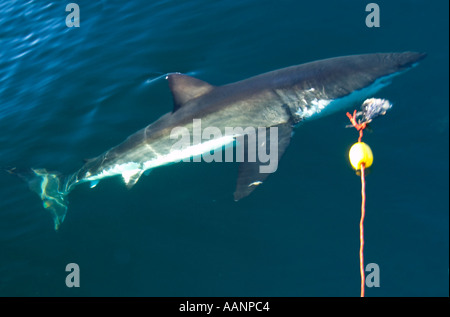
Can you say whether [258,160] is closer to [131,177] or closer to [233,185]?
[233,185]

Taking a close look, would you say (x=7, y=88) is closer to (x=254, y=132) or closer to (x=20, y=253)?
(x=20, y=253)

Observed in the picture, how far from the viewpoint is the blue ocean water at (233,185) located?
558 centimetres

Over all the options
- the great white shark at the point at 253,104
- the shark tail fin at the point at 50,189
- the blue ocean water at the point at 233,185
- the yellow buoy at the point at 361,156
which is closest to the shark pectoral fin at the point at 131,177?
the great white shark at the point at 253,104

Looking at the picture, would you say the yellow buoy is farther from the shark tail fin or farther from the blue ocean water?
the shark tail fin

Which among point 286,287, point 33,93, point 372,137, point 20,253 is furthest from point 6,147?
point 372,137

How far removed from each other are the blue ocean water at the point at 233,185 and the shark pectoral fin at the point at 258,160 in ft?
1.36

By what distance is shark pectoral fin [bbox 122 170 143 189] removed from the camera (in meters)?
7.19

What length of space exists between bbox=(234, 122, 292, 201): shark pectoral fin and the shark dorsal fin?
4.30 ft

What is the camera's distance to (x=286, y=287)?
544cm

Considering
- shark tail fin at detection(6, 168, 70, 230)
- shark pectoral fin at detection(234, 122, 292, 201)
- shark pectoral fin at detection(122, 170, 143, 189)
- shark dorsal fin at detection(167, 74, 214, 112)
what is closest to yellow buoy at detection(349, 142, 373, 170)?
shark pectoral fin at detection(234, 122, 292, 201)

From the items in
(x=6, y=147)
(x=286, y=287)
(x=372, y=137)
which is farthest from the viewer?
(x=6, y=147)

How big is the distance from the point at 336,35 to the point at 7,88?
32.0 ft

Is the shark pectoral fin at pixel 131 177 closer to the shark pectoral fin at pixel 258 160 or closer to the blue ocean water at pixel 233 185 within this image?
the blue ocean water at pixel 233 185
